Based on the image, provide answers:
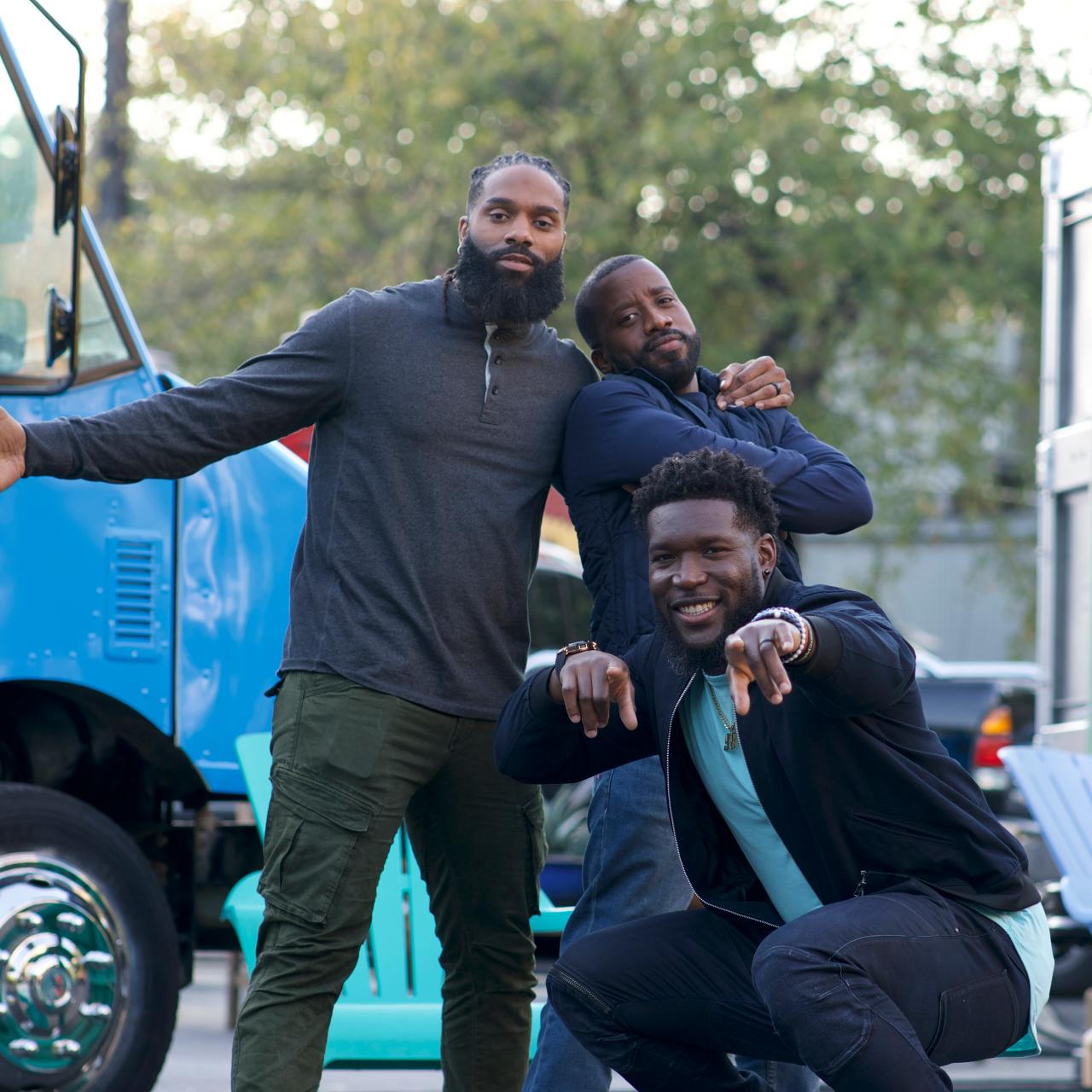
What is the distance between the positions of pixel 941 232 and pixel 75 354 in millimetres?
13734

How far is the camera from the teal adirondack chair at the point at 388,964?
15.5 ft

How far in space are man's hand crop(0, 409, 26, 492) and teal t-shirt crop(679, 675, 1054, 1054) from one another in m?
1.40

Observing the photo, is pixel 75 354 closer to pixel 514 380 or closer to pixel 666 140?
pixel 514 380

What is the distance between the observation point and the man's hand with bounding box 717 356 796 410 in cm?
409

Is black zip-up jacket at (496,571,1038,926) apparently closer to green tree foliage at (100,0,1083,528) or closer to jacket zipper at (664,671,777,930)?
jacket zipper at (664,671,777,930)

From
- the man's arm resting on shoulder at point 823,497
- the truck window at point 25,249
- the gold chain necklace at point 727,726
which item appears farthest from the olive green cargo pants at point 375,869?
the truck window at point 25,249

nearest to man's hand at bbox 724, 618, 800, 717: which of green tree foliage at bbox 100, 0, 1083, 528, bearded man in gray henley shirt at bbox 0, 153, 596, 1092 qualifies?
bearded man in gray henley shirt at bbox 0, 153, 596, 1092

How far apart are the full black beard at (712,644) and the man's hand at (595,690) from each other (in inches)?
5.1

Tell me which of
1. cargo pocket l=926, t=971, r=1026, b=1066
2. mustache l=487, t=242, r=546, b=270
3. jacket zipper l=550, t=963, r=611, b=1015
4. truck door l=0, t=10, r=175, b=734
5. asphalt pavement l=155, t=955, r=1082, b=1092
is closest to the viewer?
cargo pocket l=926, t=971, r=1026, b=1066

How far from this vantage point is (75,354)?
4555mm

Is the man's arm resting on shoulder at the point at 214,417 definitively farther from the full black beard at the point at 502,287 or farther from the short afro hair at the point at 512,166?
the short afro hair at the point at 512,166

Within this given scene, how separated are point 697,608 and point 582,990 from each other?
856 millimetres

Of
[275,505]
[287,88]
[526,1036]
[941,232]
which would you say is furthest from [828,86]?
[526,1036]

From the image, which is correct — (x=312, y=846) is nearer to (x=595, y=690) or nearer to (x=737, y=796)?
(x=595, y=690)
